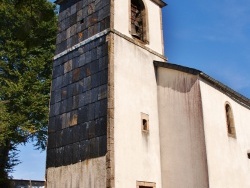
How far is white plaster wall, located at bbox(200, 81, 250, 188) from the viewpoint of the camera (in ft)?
32.1

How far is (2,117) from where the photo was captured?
54.5ft

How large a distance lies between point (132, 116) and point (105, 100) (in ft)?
3.40

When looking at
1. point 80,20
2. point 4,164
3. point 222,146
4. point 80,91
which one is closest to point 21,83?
point 4,164

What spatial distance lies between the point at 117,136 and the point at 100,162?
3.01 ft

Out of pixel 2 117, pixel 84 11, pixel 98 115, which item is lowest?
pixel 98 115

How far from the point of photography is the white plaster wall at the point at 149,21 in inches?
458

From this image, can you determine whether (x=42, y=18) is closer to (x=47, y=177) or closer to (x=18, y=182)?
(x=47, y=177)

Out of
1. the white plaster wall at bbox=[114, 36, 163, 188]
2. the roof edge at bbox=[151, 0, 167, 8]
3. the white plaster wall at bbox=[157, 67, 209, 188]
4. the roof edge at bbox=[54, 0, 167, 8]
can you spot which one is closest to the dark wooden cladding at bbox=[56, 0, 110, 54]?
the roof edge at bbox=[54, 0, 167, 8]

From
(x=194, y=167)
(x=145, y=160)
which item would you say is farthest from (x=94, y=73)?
(x=194, y=167)

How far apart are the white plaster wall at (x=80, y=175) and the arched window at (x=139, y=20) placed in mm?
5172

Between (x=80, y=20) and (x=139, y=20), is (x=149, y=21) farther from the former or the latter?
(x=80, y=20)

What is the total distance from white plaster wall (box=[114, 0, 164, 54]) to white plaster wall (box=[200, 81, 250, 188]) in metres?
3.12

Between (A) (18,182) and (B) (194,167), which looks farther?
(A) (18,182)

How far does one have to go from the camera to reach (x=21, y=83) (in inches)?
716
